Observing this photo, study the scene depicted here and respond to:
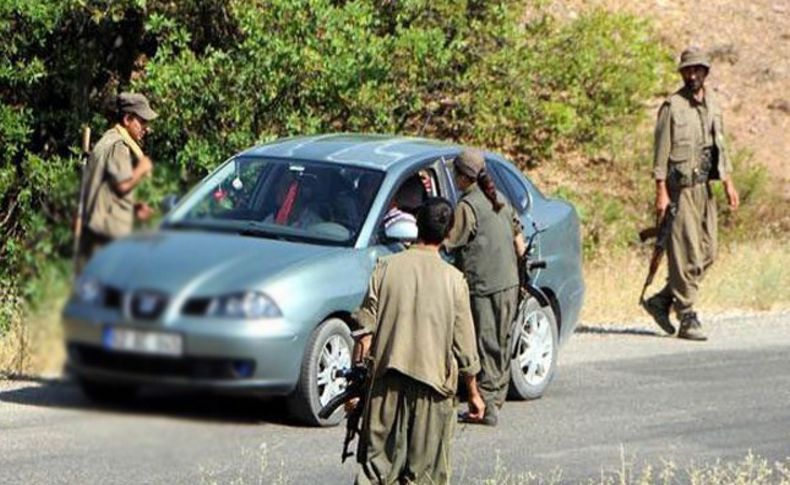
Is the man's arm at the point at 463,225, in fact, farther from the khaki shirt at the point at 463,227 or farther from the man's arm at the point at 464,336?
the man's arm at the point at 464,336

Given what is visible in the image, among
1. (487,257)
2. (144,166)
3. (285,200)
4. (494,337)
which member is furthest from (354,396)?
(144,166)

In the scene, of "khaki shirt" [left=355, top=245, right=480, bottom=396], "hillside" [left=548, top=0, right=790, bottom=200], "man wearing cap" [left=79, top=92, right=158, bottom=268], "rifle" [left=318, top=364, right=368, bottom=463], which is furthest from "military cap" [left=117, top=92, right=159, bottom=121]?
"hillside" [left=548, top=0, right=790, bottom=200]

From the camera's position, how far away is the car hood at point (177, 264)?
51.6 inches

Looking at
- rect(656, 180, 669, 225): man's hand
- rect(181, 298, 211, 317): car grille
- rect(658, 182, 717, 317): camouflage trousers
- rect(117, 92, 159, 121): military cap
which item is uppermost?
rect(117, 92, 159, 121): military cap

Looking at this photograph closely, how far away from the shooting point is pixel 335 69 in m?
14.3

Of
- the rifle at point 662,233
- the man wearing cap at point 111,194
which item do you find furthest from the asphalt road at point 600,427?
the man wearing cap at point 111,194

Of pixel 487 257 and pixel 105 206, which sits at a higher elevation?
pixel 105 206

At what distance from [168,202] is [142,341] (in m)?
0.18

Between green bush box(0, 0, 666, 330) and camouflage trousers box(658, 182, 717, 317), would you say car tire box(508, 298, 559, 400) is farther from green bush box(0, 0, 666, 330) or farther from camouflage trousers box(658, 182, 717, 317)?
camouflage trousers box(658, 182, 717, 317)

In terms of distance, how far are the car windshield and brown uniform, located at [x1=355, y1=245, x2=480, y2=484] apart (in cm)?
346

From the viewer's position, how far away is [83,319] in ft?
4.26

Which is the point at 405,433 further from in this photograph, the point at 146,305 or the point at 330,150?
the point at 146,305

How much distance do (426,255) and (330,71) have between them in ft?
25.9

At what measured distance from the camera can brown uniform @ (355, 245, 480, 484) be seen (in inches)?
247
